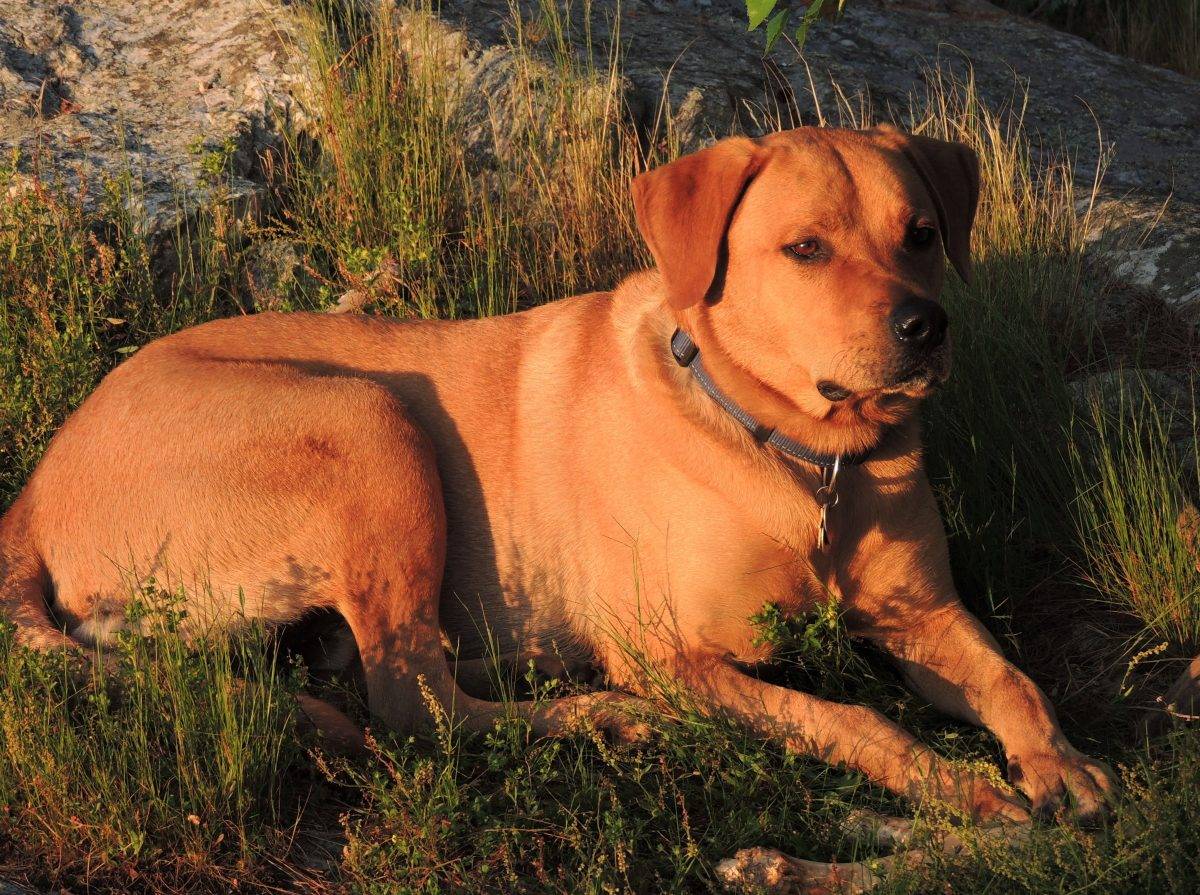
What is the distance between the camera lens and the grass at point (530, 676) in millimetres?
2656

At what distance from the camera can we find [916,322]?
2.85m

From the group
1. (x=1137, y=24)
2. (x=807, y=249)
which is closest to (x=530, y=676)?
(x=807, y=249)

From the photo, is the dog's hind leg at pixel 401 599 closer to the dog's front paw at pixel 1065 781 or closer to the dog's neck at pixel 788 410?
the dog's neck at pixel 788 410

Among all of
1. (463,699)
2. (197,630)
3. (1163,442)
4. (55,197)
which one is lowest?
(463,699)

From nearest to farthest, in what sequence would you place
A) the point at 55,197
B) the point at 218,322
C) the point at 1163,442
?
the point at 1163,442
the point at 218,322
the point at 55,197

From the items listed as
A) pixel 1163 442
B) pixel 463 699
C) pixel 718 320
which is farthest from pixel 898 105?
pixel 463 699

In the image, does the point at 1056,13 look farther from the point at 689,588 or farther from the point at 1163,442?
the point at 689,588

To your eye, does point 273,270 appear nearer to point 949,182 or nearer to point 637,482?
point 637,482

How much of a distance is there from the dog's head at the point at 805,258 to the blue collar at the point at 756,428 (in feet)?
0.17

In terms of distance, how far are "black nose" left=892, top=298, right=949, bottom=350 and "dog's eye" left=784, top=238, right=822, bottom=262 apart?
29 centimetres

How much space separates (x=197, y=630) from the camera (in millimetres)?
3137

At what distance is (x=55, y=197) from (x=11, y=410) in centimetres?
109

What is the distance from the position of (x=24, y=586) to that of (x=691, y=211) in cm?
217

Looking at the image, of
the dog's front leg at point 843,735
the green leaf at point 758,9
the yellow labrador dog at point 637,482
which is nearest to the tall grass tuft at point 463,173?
the yellow labrador dog at point 637,482
